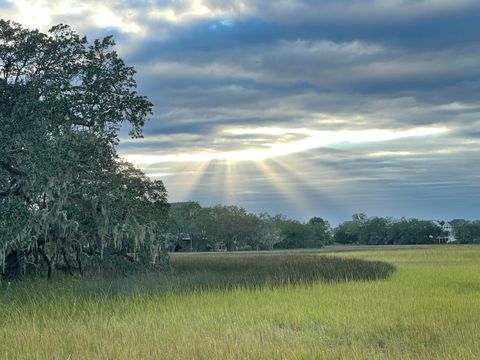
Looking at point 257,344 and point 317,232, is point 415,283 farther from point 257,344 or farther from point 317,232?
point 317,232

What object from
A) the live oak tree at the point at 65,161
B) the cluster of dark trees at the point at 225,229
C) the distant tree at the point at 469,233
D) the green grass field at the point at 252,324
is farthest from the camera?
the distant tree at the point at 469,233

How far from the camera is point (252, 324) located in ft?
37.2

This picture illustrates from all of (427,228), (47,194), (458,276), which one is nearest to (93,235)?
(47,194)

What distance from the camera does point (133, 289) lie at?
1723cm

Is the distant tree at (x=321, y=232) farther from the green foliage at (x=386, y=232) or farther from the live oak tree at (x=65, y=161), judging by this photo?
the live oak tree at (x=65, y=161)

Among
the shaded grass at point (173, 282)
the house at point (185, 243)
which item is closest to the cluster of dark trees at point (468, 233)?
the house at point (185, 243)

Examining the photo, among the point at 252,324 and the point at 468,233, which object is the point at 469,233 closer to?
the point at 468,233

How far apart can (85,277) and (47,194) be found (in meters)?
5.43

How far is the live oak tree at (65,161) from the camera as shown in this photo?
17.2 meters

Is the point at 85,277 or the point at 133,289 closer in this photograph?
the point at 133,289

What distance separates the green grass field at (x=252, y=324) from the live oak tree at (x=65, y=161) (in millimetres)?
2309

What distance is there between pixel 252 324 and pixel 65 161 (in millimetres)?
9101

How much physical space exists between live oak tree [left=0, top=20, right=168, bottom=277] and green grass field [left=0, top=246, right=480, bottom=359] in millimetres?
2309

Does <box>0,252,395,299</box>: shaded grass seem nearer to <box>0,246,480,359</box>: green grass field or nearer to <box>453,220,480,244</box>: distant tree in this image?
<box>0,246,480,359</box>: green grass field
